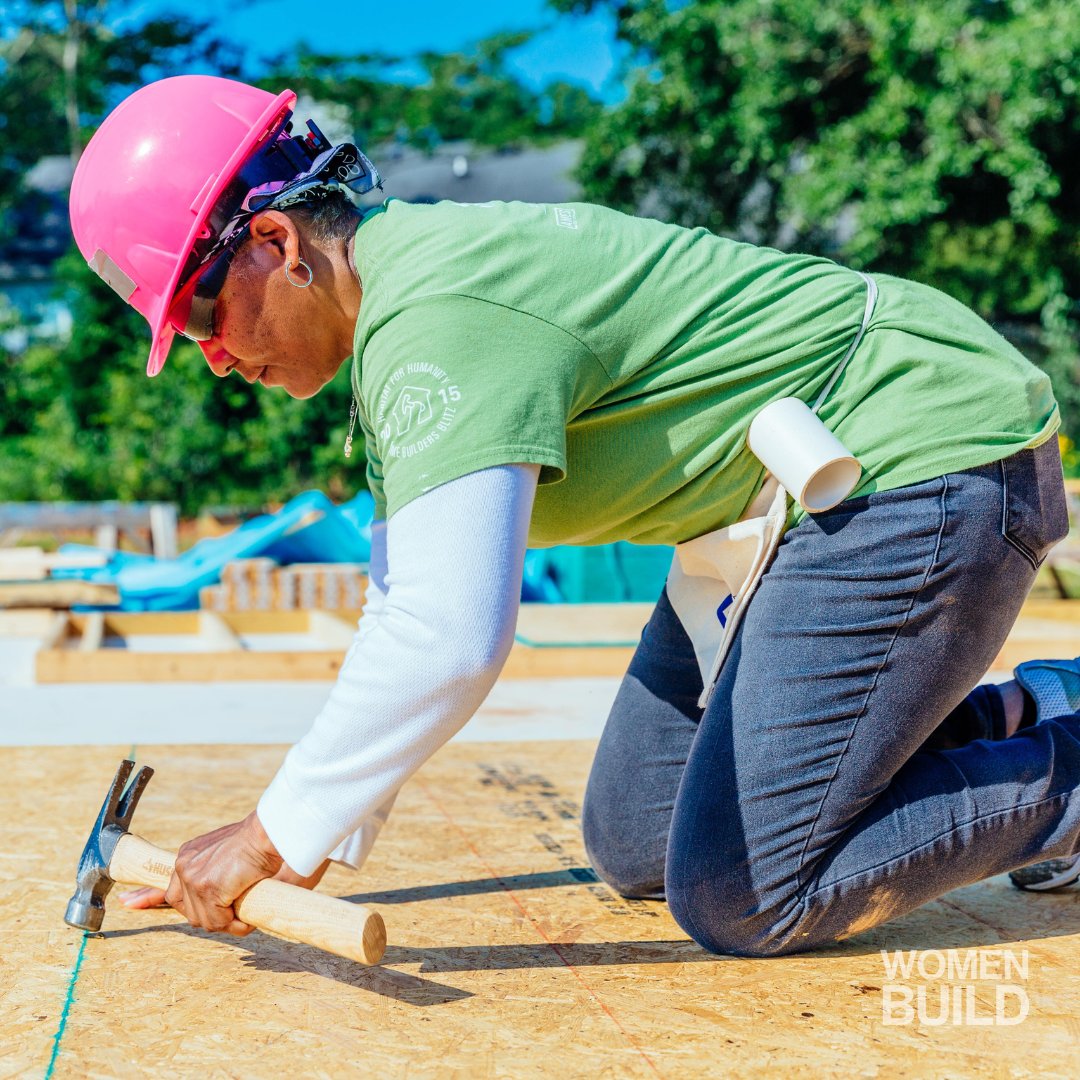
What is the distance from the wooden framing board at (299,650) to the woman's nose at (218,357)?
124 inches

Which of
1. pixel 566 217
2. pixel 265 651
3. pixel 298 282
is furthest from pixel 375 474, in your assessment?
pixel 265 651

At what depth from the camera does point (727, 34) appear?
12.7 meters

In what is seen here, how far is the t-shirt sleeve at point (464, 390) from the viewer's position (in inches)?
65.2

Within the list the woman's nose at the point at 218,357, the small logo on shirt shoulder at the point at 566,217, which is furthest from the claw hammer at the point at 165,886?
the small logo on shirt shoulder at the point at 566,217

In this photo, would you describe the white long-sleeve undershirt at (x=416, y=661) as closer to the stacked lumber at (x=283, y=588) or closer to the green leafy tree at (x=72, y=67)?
the stacked lumber at (x=283, y=588)

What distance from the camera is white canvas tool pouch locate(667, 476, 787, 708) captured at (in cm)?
206

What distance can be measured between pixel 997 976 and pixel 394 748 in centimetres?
105

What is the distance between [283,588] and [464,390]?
18.7 ft

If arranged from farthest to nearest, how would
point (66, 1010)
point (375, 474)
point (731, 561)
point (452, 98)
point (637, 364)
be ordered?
point (452, 98), point (375, 474), point (731, 561), point (637, 364), point (66, 1010)

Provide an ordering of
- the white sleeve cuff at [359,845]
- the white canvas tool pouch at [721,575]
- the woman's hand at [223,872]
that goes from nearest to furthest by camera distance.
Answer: the woman's hand at [223,872] → the white canvas tool pouch at [721,575] → the white sleeve cuff at [359,845]

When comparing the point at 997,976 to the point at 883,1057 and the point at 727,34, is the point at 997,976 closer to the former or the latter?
the point at 883,1057

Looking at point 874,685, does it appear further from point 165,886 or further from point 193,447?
point 193,447

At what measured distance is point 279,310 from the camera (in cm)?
192
